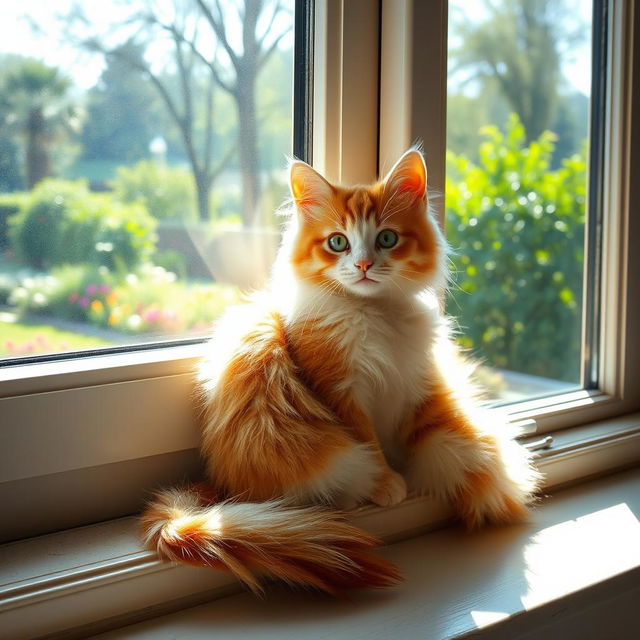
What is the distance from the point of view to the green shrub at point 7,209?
0.85 m

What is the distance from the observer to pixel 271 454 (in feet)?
2.80

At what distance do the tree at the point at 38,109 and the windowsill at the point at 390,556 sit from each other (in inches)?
18.1

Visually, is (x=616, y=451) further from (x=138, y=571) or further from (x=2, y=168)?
(x=2, y=168)

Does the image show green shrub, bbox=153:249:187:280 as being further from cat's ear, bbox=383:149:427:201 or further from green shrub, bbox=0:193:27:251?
cat's ear, bbox=383:149:427:201

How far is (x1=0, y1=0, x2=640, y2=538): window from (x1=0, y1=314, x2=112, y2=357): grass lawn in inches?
0.8

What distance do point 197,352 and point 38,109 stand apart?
0.38 m

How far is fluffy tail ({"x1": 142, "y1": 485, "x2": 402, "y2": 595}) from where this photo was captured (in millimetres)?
760

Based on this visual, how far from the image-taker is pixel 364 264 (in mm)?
892

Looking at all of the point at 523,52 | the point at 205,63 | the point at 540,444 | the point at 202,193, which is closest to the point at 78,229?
the point at 202,193

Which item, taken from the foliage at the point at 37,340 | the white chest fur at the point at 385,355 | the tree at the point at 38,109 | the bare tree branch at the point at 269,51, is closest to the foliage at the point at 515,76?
the bare tree branch at the point at 269,51

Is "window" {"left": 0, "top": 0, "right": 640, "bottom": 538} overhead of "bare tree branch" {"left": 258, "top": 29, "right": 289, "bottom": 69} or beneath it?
beneath

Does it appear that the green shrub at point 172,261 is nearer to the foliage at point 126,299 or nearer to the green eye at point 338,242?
the foliage at point 126,299

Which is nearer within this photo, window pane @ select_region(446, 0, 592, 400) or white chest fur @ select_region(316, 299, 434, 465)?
white chest fur @ select_region(316, 299, 434, 465)

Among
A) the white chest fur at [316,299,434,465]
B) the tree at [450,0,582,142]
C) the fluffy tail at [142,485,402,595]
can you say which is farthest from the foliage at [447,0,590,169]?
the fluffy tail at [142,485,402,595]
